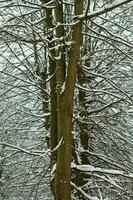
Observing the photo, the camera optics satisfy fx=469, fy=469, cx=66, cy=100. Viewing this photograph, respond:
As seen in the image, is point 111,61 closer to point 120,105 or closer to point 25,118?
point 120,105

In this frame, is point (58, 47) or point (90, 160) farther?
point (90, 160)

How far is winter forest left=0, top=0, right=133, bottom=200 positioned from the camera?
20.6 feet

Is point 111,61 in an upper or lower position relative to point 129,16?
lower

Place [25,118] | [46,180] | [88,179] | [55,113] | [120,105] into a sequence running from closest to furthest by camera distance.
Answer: [55,113], [88,179], [120,105], [46,180], [25,118]

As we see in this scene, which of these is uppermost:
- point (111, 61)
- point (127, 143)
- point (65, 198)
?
point (111, 61)

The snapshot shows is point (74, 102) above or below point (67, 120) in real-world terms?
above

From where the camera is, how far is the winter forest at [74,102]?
6281 millimetres

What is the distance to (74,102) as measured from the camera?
29.0 feet

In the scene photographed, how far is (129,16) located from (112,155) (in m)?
2.81

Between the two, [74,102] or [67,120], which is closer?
[67,120]

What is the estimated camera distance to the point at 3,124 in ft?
34.7

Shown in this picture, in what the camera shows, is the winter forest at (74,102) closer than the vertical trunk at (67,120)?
No

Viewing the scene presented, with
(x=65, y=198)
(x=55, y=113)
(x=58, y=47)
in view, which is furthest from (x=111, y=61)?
(x=65, y=198)

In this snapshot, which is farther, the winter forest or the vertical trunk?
the winter forest
